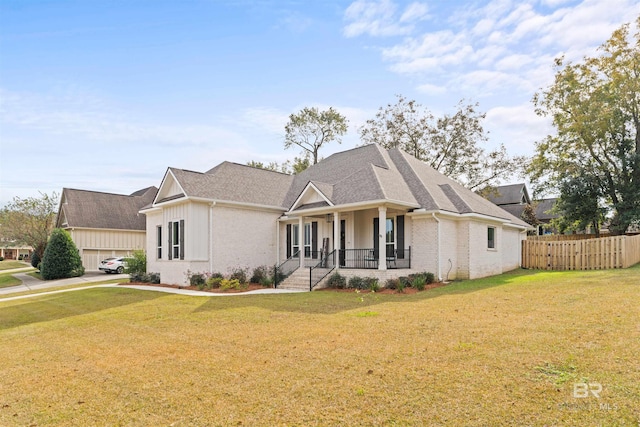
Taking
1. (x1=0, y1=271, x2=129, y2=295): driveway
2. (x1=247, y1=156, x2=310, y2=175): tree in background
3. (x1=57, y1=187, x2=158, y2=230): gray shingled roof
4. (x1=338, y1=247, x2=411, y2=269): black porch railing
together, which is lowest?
(x1=0, y1=271, x2=129, y2=295): driveway

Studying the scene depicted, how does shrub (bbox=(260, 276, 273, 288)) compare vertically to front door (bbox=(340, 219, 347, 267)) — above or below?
below

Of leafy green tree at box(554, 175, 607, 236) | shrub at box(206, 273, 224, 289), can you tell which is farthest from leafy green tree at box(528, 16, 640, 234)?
shrub at box(206, 273, 224, 289)

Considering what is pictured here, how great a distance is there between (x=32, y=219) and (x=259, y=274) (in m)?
30.8

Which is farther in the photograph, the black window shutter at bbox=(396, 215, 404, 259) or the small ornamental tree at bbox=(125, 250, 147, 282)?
the small ornamental tree at bbox=(125, 250, 147, 282)

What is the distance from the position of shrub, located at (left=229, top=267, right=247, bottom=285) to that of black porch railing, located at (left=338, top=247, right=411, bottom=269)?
4.74m

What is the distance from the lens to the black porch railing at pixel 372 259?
18.3 m

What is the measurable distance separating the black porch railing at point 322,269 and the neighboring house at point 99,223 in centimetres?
2314

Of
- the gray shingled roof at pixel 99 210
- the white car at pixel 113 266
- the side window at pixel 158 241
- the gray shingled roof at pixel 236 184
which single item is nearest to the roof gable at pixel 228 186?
the gray shingled roof at pixel 236 184

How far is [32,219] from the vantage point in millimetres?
38781

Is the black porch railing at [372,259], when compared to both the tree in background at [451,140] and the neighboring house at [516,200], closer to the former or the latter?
the tree in background at [451,140]

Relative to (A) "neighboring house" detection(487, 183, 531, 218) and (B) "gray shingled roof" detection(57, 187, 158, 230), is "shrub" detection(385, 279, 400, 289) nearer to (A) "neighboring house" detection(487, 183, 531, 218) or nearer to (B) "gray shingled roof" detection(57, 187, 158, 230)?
(B) "gray shingled roof" detection(57, 187, 158, 230)

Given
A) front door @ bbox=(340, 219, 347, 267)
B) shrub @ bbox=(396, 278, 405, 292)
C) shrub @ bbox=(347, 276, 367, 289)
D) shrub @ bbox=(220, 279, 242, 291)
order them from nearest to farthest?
shrub @ bbox=(396, 278, 405, 292) < shrub @ bbox=(347, 276, 367, 289) < shrub @ bbox=(220, 279, 242, 291) < front door @ bbox=(340, 219, 347, 267)

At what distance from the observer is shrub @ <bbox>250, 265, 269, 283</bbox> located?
20.0 metres

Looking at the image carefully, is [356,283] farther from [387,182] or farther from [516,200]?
[516,200]
